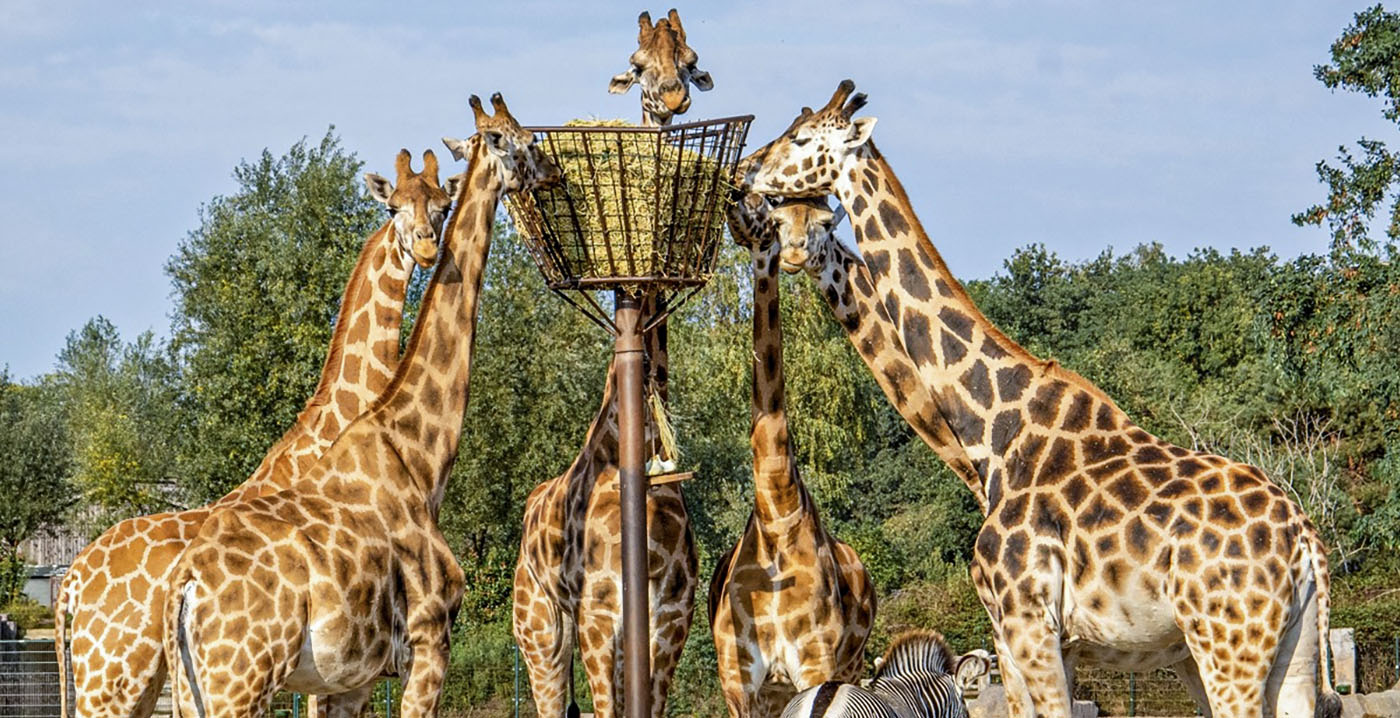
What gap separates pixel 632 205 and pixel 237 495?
2.86m

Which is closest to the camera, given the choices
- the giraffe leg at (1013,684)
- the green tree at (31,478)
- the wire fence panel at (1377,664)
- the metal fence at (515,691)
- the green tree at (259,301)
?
the giraffe leg at (1013,684)

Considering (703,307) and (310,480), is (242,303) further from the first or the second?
(310,480)

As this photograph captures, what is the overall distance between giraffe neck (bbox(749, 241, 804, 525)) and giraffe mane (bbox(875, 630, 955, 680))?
96 cm

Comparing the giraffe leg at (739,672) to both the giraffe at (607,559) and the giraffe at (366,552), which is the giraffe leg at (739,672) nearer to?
the giraffe at (607,559)

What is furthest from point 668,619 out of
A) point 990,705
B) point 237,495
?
point 990,705

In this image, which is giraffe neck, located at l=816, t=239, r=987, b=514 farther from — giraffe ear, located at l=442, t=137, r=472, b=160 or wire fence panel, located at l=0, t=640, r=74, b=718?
wire fence panel, located at l=0, t=640, r=74, b=718

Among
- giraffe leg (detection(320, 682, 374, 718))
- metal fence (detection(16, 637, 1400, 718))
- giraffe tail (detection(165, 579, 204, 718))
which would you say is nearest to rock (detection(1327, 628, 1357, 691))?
metal fence (detection(16, 637, 1400, 718))

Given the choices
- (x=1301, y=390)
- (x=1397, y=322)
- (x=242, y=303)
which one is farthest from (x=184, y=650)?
(x=1301, y=390)

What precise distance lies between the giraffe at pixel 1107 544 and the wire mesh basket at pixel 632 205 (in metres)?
1.09

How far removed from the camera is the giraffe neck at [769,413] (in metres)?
9.84

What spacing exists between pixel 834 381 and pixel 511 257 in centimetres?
674

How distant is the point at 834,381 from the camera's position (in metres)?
33.8

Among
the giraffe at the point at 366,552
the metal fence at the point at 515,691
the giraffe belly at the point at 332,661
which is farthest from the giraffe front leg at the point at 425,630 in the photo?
the metal fence at the point at 515,691

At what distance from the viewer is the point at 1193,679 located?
8.69 m
